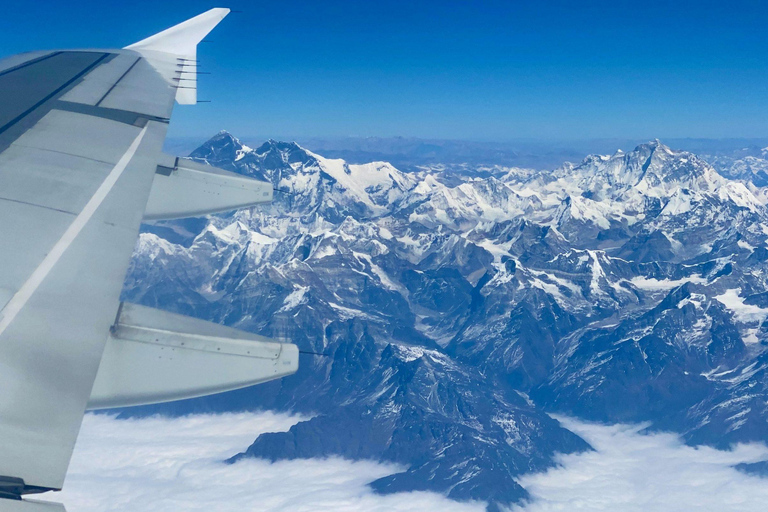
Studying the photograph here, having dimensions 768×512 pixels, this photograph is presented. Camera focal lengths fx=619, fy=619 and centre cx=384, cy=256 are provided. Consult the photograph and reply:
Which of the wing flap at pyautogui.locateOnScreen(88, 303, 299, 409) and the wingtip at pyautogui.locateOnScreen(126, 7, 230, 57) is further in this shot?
the wingtip at pyautogui.locateOnScreen(126, 7, 230, 57)

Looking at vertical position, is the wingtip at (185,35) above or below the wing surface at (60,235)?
above

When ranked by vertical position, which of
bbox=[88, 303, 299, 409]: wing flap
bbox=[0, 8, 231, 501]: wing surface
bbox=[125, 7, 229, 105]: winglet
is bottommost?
bbox=[88, 303, 299, 409]: wing flap

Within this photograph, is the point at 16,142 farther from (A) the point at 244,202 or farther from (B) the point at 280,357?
(B) the point at 280,357

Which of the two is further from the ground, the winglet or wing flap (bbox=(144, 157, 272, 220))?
the winglet

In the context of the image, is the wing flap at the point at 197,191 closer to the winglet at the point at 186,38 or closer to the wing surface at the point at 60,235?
the wing surface at the point at 60,235

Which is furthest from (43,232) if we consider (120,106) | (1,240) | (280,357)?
(120,106)

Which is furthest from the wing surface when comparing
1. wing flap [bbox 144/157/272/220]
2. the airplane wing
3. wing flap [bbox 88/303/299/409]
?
wing flap [bbox 144/157/272/220]

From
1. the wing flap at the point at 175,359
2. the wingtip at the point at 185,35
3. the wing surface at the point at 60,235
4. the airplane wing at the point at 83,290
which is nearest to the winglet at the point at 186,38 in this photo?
the wingtip at the point at 185,35

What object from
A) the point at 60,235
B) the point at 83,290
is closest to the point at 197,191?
the point at 60,235

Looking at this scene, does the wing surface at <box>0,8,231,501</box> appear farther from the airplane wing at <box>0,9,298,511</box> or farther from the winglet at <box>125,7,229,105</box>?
the winglet at <box>125,7,229,105</box>
